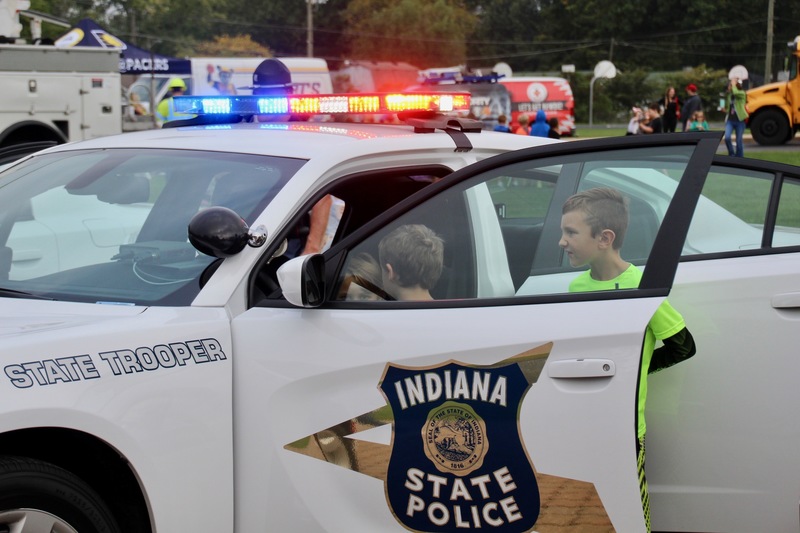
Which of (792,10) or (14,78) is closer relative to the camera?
(14,78)

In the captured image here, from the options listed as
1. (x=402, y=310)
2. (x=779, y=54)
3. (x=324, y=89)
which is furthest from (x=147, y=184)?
(x=779, y=54)

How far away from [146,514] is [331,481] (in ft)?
1.56

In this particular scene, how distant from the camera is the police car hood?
2.42m

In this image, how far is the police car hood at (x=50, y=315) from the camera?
2.42 m

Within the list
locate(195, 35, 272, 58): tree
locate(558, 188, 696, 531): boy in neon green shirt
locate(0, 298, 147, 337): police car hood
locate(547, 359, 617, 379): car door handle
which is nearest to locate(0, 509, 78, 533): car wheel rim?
→ locate(0, 298, 147, 337): police car hood

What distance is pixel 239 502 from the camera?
2564 mm

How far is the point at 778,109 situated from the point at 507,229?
25.2 metres

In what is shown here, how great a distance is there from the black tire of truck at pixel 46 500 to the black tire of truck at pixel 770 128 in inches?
1035

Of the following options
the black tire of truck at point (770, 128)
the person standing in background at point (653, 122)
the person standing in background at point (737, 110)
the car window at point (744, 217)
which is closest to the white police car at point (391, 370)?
the car window at point (744, 217)

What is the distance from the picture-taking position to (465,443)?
8.28 feet

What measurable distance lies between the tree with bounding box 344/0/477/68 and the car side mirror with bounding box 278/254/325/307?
6300 centimetres

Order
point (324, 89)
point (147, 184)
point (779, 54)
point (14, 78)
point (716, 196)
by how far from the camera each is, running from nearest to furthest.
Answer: point (147, 184), point (716, 196), point (14, 78), point (324, 89), point (779, 54)

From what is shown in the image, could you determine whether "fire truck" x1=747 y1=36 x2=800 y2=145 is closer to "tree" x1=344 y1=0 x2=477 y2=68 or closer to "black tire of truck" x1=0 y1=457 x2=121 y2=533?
"black tire of truck" x1=0 y1=457 x2=121 y2=533

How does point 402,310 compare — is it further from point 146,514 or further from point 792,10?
point 792,10
